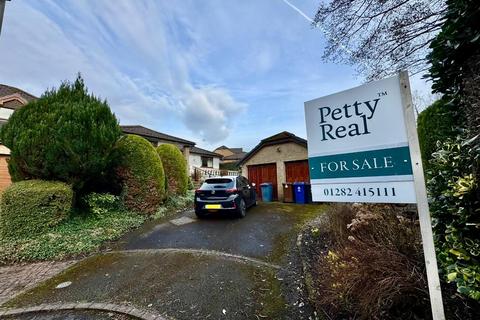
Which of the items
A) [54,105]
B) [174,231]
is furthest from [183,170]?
[54,105]

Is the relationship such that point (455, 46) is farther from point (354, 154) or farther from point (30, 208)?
point (30, 208)

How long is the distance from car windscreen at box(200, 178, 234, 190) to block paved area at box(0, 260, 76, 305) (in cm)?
398

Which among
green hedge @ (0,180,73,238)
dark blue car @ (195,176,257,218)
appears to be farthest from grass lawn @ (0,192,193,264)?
dark blue car @ (195,176,257,218)

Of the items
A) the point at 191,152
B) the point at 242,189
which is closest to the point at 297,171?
the point at 242,189

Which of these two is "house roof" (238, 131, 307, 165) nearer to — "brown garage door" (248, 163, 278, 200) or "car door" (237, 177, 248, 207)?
"brown garage door" (248, 163, 278, 200)

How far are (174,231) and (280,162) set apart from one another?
7249 mm

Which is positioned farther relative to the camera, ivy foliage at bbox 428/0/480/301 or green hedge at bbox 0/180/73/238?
green hedge at bbox 0/180/73/238

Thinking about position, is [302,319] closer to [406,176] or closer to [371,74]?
[406,176]

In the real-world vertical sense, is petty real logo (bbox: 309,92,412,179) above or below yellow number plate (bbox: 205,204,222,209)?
above

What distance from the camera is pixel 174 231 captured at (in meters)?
6.51

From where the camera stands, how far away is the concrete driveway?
300cm

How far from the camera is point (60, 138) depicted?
610 centimetres

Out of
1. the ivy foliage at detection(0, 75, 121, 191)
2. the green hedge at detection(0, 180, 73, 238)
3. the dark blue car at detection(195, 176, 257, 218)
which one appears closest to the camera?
the green hedge at detection(0, 180, 73, 238)

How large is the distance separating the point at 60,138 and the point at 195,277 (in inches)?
212
